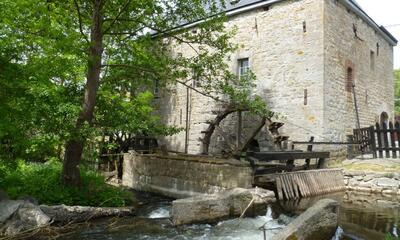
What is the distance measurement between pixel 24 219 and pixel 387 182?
8.38m

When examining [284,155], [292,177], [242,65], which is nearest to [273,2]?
[242,65]

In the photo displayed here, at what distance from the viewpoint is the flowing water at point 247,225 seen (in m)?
5.43

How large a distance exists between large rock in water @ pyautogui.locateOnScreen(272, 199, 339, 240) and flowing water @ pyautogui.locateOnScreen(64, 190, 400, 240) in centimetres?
23

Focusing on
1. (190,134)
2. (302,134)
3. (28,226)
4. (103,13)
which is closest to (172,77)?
(103,13)

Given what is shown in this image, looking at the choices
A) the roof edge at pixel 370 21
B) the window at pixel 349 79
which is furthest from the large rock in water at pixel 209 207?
the roof edge at pixel 370 21

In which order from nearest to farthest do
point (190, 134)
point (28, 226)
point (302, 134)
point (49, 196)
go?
point (28, 226) < point (49, 196) < point (302, 134) < point (190, 134)

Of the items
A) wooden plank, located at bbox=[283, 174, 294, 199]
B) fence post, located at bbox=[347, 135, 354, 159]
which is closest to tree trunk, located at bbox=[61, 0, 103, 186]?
wooden plank, located at bbox=[283, 174, 294, 199]

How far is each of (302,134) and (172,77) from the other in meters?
5.24

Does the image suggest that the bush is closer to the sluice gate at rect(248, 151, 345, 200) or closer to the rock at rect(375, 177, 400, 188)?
the sluice gate at rect(248, 151, 345, 200)

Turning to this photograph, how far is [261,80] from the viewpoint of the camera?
41.1 ft

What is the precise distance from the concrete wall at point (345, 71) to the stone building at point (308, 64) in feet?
0.10

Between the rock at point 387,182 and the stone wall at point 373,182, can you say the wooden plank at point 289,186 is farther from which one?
the rock at point 387,182

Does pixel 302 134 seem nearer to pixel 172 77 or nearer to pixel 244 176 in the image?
pixel 244 176

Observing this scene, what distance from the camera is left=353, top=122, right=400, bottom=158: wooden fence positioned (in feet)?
33.6
